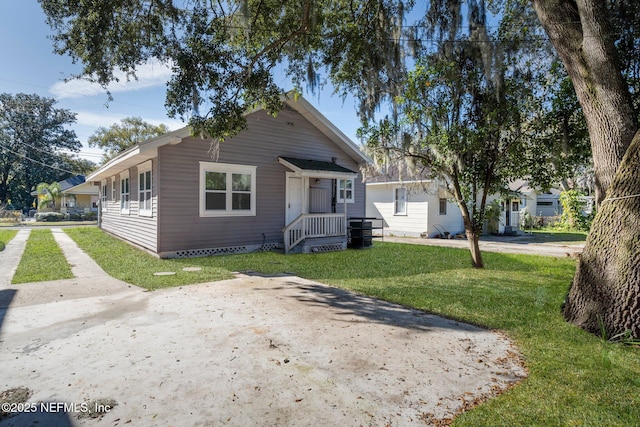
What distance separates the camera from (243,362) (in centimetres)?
325

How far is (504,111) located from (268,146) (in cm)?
703

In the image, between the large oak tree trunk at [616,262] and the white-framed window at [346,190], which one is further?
the white-framed window at [346,190]

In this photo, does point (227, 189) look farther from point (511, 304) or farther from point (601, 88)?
point (601, 88)

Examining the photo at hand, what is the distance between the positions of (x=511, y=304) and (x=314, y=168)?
743 centimetres

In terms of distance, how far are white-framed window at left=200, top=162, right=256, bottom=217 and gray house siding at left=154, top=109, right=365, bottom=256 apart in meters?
0.16

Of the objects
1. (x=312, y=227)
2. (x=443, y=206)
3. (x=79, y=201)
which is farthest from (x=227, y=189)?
(x=79, y=201)

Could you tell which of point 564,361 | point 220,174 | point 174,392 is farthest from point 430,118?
point 174,392

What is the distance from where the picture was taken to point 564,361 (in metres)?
3.33

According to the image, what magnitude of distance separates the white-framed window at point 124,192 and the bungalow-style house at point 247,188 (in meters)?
0.05

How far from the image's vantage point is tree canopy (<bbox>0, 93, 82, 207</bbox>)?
4494 cm

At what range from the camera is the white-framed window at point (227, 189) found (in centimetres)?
1043

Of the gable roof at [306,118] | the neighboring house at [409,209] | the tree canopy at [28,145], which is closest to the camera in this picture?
the gable roof at [306,118]

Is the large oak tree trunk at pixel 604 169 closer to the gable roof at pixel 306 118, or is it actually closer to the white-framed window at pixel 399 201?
the gable roof at pixel 306 118

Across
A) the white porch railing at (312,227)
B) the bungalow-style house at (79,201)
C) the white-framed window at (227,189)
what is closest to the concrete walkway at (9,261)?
the white-framed window at (227,189)
